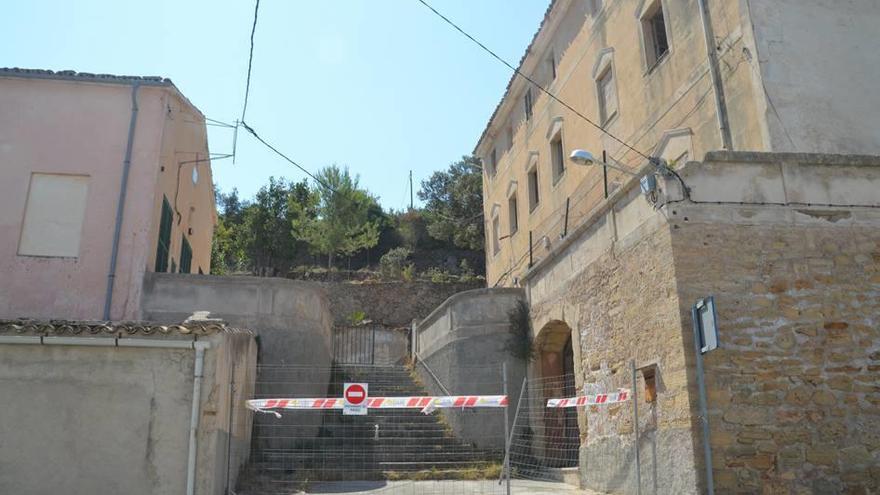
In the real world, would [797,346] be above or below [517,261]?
below

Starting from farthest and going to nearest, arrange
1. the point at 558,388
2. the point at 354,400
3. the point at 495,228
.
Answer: the point at 495,228, the point at 558,388, the point at 354,400

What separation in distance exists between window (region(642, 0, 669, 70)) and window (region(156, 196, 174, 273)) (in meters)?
10.8

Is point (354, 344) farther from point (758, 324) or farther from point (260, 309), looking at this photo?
point (758, 324)

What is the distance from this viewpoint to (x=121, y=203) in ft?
47.4

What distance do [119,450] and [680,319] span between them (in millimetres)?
7124

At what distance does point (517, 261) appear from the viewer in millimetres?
22672

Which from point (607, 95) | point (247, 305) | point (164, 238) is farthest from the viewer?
point (607, 95)

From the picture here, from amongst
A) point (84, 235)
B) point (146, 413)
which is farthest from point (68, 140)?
point (146, 413)

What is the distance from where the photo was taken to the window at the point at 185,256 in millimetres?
18047

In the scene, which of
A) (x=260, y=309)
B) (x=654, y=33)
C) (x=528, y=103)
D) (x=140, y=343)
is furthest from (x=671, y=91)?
(x=140, y=343)

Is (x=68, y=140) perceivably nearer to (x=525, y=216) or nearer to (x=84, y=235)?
(x=84, y=235)

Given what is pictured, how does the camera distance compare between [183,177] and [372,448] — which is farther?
[183,177]

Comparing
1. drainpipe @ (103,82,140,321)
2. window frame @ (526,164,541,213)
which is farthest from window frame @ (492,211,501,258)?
drainpipe @ (103,82,140,321)

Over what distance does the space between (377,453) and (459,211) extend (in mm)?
31151
